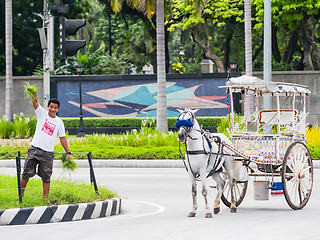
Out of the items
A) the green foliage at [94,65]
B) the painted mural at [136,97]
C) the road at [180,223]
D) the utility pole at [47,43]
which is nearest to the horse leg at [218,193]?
the road at [180,223]

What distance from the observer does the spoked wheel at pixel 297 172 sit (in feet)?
44.3

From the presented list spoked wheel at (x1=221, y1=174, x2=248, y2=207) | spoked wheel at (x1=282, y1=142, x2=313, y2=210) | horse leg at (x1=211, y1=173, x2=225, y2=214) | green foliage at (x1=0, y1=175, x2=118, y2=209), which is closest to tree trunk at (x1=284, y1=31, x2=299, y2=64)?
spoked wheel at (x1=282, y1=142, x2=313, y2=210)

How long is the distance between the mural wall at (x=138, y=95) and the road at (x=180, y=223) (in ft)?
86.6

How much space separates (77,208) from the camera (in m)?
12.1

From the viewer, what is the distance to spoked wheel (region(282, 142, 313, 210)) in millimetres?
13508

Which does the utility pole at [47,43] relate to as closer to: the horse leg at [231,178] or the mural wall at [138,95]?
the horse leg at [231,178]

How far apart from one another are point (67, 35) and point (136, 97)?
2764 cm

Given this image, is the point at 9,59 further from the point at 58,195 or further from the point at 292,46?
the point at 58,195

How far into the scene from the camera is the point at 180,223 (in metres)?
11.6

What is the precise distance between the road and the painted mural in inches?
1038

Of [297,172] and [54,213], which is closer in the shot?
[54,213]

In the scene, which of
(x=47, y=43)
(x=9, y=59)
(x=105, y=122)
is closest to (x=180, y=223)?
(x=47, y=43)

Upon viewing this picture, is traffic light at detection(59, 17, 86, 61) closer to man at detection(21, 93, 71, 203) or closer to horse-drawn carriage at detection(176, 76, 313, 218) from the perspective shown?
horse-drawn carriage at detection(176, 76, 313, 218)

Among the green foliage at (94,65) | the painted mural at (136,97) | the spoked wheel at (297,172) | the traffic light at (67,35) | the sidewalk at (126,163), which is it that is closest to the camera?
the spoked wheel at (297,172)
